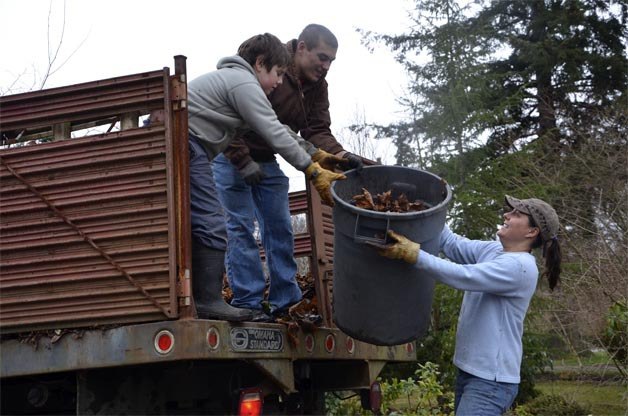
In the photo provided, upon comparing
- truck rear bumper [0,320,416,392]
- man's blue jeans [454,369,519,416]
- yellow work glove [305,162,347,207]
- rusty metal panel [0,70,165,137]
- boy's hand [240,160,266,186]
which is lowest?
man's blue jeans [454,369,519,416]

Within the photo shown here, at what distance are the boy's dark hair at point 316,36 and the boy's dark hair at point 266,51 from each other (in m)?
0.37

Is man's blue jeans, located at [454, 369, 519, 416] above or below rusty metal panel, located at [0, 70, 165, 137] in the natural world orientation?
below

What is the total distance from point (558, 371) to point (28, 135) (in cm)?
1314

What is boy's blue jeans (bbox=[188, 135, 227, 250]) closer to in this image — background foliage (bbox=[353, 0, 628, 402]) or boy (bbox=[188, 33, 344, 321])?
boy (bbox=[188, 33, 344, 321])

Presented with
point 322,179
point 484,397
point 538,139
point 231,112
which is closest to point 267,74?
point 231,112

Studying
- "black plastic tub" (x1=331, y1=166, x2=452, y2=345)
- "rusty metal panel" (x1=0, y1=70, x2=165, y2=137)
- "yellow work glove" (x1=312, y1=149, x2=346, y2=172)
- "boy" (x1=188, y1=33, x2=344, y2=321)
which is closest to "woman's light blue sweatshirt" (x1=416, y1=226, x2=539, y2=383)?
A: "black plastic tub" (x1=331, y1=166, x2=452, y2=345)

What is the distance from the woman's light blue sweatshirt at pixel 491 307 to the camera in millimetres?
3418

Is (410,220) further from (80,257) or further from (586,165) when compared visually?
(586,165)

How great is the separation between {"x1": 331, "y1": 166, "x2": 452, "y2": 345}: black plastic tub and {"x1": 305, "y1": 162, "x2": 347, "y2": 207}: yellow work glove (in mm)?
45

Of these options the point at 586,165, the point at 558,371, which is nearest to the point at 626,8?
the point at 586,165

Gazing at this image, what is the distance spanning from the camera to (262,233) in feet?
14.7

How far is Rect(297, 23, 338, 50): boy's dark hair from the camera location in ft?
13.9

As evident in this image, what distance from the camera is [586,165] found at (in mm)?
13602

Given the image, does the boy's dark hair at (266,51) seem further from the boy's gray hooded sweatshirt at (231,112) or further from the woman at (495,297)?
the woman at (495,297)
